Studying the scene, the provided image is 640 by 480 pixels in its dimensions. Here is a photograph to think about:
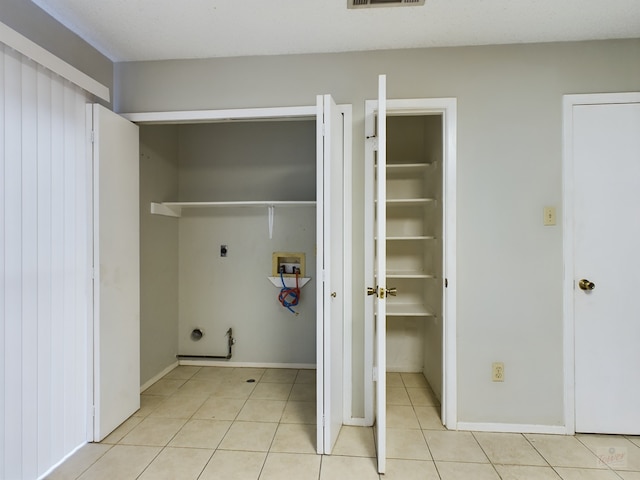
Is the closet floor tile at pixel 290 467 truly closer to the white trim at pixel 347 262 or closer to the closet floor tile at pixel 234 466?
the closet floor tile at pixel 234 466

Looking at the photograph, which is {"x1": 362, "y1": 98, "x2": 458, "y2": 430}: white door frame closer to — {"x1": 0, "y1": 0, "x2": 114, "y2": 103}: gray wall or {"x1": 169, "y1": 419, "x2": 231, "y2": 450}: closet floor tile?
{"x1": 169, "y1": 419, "x2": 231, "y2": 450}: closet floor tile

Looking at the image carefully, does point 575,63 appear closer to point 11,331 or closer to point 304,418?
point 304,418

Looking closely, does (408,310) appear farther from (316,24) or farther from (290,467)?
(316,24)

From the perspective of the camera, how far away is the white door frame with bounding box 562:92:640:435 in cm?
202

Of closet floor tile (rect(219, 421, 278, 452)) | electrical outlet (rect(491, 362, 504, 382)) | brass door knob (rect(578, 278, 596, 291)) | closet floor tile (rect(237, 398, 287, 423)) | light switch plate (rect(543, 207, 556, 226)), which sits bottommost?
closet floor tile (rect(237, 398, 287, 423))

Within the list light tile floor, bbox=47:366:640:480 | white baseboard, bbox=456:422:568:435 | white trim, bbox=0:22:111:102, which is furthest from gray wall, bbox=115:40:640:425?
white trim, bbox=0:22:111:102

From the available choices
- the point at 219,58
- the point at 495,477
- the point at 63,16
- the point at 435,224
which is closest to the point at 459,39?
the point at 435,224

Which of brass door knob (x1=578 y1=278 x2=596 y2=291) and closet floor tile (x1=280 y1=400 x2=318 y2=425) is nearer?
brass door knob (x1=578 y1=278 x2=596 y2=291)

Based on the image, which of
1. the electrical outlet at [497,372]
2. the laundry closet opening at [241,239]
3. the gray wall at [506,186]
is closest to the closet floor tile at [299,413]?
the gray wall at [506,186]

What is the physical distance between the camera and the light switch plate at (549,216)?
2.04 m

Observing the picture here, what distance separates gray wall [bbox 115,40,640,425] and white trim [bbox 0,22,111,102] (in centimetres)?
147

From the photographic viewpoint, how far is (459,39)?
79.0 inches

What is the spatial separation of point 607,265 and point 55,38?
11.6 feet

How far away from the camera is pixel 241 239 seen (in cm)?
317
